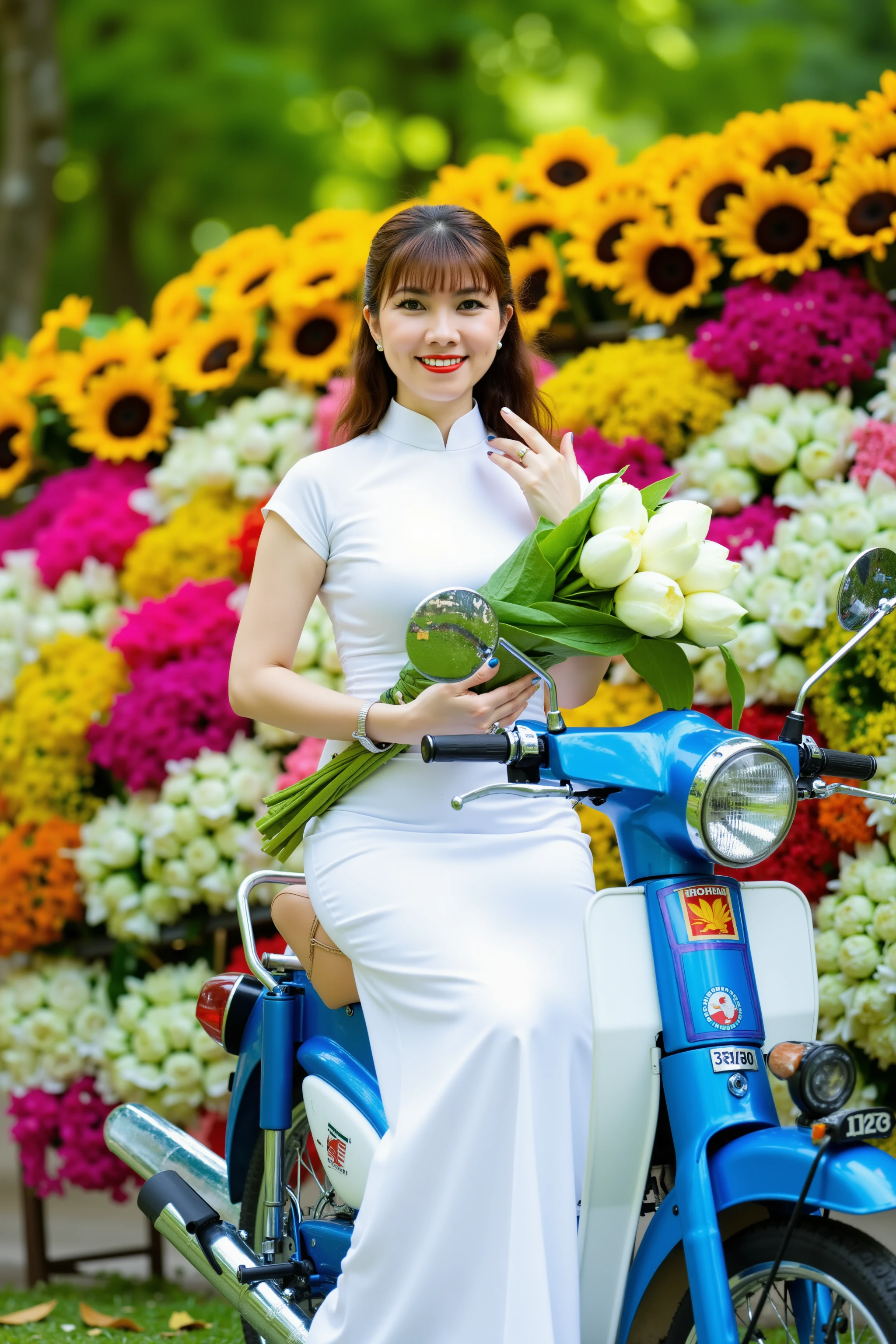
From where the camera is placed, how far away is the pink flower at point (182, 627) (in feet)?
13.4

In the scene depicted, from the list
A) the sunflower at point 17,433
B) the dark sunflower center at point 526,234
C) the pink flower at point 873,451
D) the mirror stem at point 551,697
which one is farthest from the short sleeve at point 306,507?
the sunflower at point 17,433

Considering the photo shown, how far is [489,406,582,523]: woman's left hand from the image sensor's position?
2441mm

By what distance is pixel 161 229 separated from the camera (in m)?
13.1

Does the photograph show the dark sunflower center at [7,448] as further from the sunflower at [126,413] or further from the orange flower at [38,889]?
the orange flower at [38,889]

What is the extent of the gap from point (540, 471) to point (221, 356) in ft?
7.58

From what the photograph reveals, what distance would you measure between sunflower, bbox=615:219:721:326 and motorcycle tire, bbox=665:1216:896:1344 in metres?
2.52

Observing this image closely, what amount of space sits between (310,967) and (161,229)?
11.5 m

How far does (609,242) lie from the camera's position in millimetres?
4023

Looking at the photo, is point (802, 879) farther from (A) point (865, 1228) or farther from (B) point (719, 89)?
(B) point (719, 89)

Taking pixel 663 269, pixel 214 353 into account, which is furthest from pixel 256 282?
pixel 663 269

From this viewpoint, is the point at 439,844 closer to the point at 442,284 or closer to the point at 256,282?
the point at 442,284

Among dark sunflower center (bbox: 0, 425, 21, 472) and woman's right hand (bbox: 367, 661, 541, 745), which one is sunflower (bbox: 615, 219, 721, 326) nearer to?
woman's right hand (bbox: 367, 661, 541, 745)

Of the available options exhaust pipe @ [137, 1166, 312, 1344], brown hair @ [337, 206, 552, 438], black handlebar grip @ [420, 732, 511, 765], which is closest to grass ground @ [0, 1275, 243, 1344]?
exhaust pipe @ [137, 1166, 312, 1344]

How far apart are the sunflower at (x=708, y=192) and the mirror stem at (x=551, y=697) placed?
2.10 meters
